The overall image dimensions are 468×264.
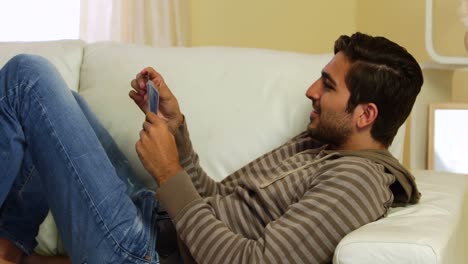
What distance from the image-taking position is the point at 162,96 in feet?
4.89

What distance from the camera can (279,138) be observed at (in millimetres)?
1579

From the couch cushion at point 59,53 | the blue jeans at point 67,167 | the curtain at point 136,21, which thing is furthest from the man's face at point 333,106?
the curtain at point 136,21

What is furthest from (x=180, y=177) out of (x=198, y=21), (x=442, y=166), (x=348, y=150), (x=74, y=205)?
(x=198, y=21)

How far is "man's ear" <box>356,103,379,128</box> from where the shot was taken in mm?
1318

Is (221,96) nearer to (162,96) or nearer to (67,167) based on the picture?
(162,96)

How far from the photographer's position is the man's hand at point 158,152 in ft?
4.02

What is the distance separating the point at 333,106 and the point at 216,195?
0.32 m

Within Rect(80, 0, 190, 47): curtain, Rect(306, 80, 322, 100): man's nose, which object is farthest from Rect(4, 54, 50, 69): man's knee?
Rect(80, 0, 190, 47): curtain

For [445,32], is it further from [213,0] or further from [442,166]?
[213,0]

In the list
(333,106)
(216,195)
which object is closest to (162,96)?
(216,195)

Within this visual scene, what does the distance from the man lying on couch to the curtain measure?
1.31 m

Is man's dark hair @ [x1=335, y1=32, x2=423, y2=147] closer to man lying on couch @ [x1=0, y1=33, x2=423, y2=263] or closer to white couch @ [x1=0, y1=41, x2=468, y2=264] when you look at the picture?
man lying on couch @ [x1=0, y1=33, x2=423, y2=263]

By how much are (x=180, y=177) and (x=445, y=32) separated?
180cm

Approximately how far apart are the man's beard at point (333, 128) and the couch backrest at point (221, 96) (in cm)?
19
